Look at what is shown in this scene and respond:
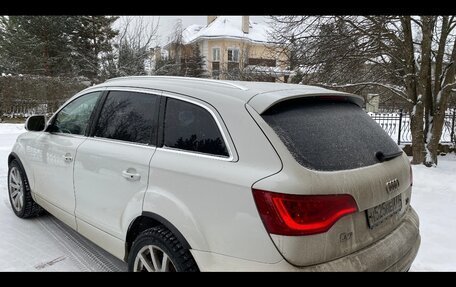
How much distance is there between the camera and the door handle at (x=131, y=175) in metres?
2.51

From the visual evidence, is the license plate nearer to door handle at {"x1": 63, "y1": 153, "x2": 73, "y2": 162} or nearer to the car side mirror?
door handle at {"x1": 63, "y1": 153, "x2": 73, "y2": 162}

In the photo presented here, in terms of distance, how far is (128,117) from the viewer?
2.88 meters

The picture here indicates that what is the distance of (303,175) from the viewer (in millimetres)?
1906

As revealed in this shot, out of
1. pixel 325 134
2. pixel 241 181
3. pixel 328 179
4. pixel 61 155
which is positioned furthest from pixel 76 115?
pixel 328 179

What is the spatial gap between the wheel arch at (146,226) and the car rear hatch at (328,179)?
60 centimetres

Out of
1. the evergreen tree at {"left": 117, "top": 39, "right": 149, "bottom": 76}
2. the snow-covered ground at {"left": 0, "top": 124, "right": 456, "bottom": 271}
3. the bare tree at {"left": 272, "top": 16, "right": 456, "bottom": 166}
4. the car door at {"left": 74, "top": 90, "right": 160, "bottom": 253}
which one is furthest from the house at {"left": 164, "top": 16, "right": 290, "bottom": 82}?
the car door at {"left": 74, "top": 90, "right": 160, "bottom": 253}

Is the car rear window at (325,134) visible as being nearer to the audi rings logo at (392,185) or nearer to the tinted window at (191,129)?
the audi rings logo at (392,185)

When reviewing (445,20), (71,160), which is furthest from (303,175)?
(445,20)

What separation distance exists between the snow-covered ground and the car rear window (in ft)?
5.43

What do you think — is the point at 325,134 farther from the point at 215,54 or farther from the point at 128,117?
the point at 215,54

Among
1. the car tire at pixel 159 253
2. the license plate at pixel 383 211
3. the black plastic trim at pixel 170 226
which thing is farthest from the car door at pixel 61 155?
the license plate at pixel 383 211

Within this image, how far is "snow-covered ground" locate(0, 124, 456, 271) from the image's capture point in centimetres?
322

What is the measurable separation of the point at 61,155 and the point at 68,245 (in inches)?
36.1
